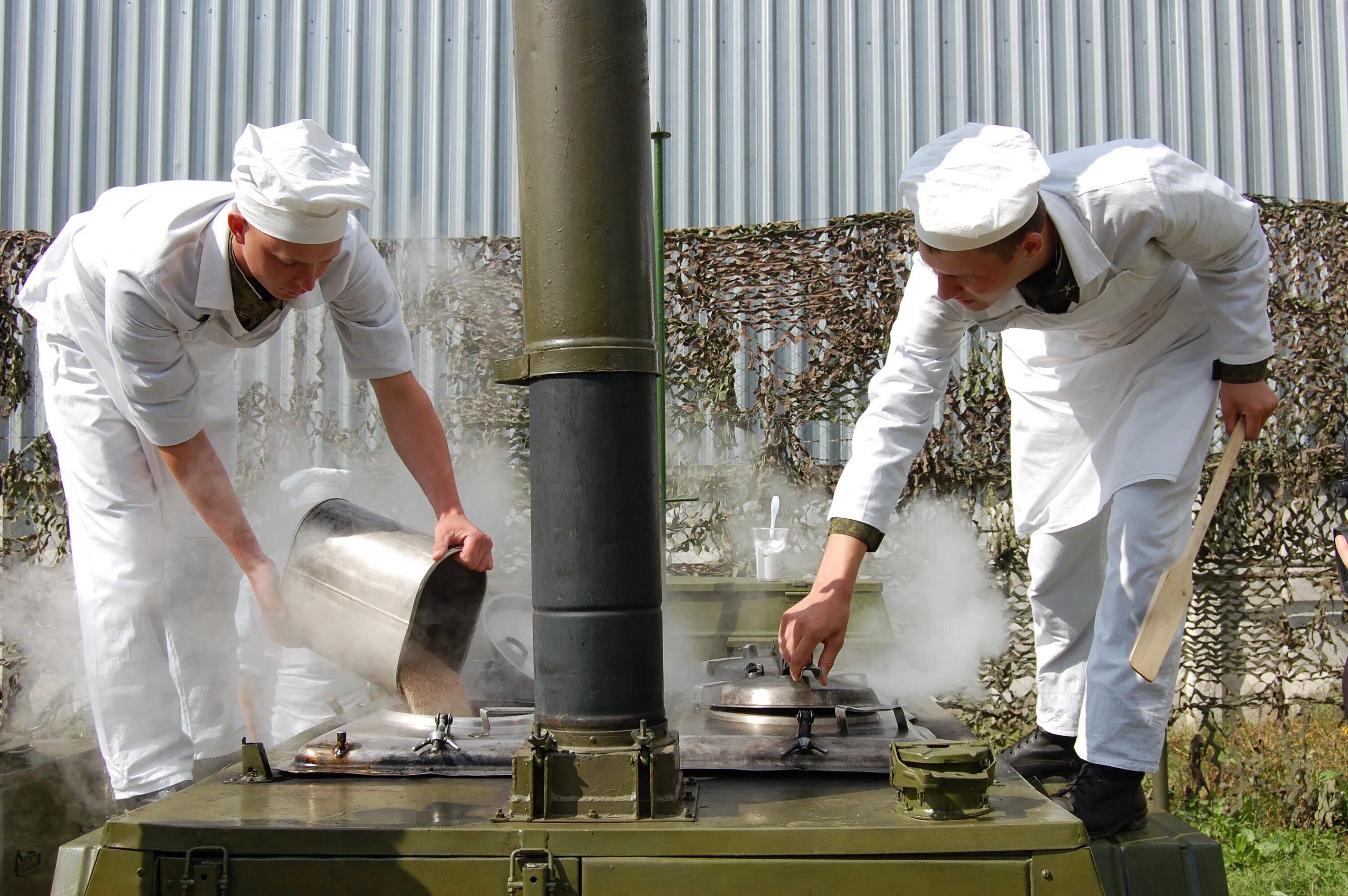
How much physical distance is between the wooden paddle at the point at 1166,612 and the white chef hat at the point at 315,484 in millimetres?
2986

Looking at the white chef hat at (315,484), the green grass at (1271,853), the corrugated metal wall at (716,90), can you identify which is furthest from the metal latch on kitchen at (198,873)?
the corrugated metal wall at (716,90)

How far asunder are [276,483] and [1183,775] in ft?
13.5

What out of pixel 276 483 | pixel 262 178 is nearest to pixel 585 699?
pixel 262 178

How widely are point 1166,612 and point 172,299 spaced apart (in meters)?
2.38

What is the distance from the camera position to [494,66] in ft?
18.5

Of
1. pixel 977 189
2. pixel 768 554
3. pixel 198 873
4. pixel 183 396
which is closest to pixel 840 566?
pixel 977 189

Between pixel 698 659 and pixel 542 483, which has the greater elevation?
pixel 542 483

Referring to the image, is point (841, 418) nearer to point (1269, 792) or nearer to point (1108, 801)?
point (1269, 792)

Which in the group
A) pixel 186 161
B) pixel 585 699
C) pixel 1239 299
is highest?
pixel 186 161

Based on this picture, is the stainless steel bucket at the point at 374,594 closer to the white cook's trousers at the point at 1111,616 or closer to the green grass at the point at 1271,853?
the white cook's trousers at the point at 1111,616

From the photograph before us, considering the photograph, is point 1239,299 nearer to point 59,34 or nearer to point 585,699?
point 585,699

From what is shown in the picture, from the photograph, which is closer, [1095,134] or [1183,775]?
[1183,775]

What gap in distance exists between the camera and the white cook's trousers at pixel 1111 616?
229 centimetres

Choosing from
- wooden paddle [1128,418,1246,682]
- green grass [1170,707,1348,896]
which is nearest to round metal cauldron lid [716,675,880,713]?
wooden paddle [1128,418,1246,682]
